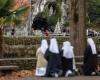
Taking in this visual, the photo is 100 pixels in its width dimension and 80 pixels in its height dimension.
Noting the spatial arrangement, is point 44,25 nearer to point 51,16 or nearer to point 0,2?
point 51,16

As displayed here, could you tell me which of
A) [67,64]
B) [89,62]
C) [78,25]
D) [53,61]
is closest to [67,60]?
[67,64]

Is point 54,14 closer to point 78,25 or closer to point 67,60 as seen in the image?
point 78,25

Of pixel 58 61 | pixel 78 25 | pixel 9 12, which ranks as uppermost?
pixel 9 12

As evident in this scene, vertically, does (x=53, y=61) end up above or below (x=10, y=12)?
below

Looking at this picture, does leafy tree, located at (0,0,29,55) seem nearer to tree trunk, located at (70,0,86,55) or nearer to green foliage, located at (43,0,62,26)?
tree trunk, located at (70,0,86,55)

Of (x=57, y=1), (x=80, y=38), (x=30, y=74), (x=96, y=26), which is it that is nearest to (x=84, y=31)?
(x=80, y=38)

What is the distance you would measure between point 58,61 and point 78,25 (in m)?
3.23

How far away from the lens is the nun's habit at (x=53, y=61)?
48.1ft

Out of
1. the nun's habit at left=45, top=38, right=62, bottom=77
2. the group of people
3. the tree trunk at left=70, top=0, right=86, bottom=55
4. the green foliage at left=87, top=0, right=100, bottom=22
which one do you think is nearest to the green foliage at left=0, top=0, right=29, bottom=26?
the tree trunk at left=70, top=0, right=86, bottom=55

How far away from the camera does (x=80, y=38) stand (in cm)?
1756

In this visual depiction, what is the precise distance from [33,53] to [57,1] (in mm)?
26032

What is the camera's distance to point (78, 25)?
1764 cm

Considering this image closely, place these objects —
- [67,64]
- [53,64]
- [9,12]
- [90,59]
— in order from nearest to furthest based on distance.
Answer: [53,64]
[67,64]
[90,59]
[9,12]

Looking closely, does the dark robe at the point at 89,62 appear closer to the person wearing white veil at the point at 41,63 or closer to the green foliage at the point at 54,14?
the person wearing white veil at the point at 41,63
